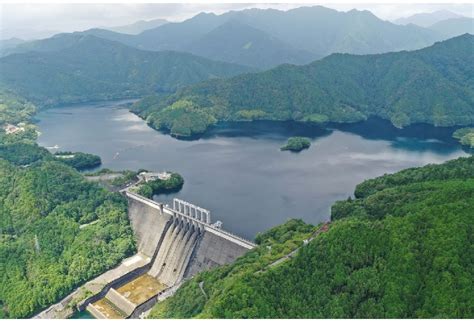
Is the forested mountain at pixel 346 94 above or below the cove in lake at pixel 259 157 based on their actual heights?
above

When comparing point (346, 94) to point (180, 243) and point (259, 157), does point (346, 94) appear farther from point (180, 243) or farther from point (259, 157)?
point (180, 243)

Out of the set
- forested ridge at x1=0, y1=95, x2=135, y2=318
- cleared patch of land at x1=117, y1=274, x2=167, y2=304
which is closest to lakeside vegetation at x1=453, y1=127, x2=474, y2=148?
forested ridge at x1=0, y1=95, x2=135, y2=318

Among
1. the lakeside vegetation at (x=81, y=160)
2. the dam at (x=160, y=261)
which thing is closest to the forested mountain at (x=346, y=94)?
the lakeside vegetation at (x=81, y=160)

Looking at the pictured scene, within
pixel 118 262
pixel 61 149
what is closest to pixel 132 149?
pixel 61 149

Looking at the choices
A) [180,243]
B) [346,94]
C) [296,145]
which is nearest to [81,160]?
[296,145]

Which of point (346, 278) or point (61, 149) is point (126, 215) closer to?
point (346, 278)

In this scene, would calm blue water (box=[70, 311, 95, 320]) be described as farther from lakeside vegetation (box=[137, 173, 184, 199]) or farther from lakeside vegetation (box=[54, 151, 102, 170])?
lakeside vegetation (box=[54, 151, 102, 170])

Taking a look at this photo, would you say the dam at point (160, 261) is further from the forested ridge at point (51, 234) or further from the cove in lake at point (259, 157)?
the cove in lake at point (259, 157)

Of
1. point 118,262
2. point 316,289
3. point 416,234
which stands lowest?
point 118,262
